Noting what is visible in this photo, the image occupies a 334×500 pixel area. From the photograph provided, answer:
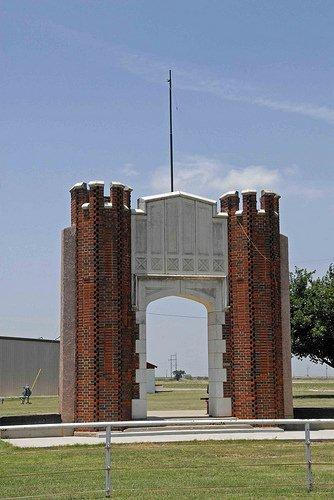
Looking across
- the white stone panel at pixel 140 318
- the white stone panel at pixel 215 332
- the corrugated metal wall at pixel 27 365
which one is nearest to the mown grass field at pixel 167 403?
the corrugated metal wall at pixel 27 365

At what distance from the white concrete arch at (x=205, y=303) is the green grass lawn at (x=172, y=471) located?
3.49 meters

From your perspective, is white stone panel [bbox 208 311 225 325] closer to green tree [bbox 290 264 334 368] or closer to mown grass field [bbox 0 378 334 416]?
A: mown grass field [bbox 0 378 334 416]

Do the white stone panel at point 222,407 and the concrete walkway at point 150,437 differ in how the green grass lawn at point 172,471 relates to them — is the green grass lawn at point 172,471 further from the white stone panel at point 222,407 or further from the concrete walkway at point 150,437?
the white stone panel at point 222,407

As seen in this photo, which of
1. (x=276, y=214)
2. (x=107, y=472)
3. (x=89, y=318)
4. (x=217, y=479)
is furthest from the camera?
(x=276, y=214)

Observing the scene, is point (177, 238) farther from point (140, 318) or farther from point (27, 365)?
point (27, 365)

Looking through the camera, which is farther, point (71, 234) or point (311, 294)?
point (311, 294)

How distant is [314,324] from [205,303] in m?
27.7

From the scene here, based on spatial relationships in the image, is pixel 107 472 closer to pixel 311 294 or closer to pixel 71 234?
pixel 71 234

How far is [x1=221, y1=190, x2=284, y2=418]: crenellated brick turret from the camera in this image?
22.2m

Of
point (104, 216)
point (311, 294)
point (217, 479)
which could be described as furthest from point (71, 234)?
point (311, 294)

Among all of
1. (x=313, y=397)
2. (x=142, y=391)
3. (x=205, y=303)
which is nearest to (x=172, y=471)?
(x=142, y=391)

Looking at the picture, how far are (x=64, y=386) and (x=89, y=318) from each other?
2.12 metres

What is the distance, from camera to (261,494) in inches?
456

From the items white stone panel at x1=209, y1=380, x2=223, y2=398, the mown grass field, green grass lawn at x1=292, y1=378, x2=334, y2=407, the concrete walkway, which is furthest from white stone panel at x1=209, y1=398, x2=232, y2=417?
green grass lawn at x1=292, y1=378, x2=334, y2=407
